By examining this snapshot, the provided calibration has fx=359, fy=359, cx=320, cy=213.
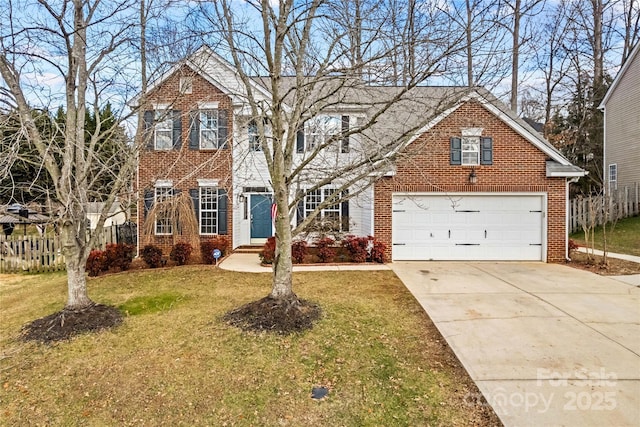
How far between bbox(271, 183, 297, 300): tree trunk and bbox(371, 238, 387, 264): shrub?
16.9 ft

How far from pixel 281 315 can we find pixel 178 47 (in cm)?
499

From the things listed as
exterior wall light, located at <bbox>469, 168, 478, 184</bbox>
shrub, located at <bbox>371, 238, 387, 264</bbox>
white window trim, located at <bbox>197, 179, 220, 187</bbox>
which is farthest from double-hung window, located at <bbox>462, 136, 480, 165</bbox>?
white window trim, located at <bbox>197, 179, 220, 187</bbox>

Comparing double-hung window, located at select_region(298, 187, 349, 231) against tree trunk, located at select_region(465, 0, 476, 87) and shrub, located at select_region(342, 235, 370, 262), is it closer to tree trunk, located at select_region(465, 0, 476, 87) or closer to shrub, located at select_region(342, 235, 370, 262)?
shrub, located at select_region(342, 235, 370, 262)

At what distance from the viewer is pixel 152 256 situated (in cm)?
1052

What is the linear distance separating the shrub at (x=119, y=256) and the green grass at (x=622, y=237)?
15.8 metres

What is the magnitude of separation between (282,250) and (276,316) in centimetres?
107

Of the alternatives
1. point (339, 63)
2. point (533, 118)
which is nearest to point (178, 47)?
point (339, 63)

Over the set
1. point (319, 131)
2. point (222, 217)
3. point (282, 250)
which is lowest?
point (282, 250)

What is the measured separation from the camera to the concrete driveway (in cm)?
363

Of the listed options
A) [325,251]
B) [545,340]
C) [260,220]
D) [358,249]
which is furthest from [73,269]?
[260,220]

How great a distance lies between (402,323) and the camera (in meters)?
5.93

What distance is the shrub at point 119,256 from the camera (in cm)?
1025

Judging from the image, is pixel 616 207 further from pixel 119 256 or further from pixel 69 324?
pixel 69 324

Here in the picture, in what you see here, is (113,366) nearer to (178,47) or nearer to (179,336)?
(179,336)
